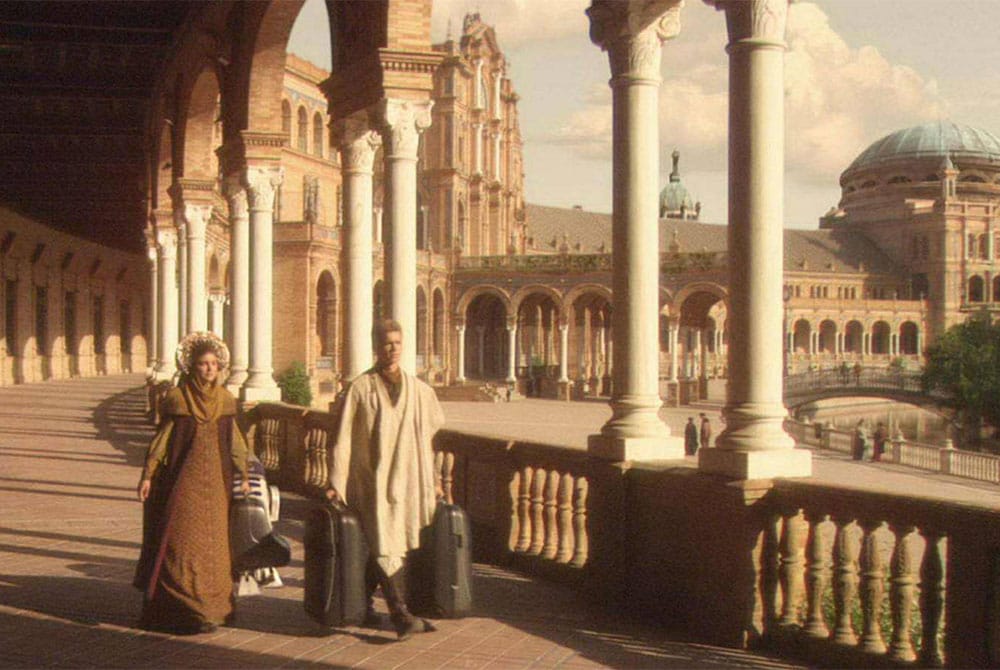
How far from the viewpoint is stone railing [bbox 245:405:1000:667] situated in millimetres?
5121

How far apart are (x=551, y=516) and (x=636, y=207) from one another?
2.14 metres

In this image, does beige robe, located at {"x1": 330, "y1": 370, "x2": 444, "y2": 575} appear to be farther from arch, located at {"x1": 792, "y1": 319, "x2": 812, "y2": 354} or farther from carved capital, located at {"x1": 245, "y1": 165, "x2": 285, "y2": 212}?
arch, located at {"x1": 792, "y1": 319, "x2": 812, "y2": 354}

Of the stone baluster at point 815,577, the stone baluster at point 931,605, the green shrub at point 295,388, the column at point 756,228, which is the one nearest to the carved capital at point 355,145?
the column at point 756,228

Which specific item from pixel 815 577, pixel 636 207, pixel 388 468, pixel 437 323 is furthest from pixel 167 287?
pixel 437 323

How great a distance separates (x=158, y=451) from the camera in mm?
6129

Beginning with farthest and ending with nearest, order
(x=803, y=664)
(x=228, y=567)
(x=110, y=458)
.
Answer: (x=110, y=458) → (x=228, y=567) → (x=803, y=664)

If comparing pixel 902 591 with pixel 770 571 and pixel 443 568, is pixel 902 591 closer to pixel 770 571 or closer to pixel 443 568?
pixel 770 571

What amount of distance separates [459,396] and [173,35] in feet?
126

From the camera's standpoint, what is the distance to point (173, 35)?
1758 cm

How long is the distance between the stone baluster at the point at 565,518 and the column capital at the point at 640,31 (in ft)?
8.41

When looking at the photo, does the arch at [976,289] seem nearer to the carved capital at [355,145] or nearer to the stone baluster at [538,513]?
the carved capital at [355,145]

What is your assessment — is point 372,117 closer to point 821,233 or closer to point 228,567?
point 228,567

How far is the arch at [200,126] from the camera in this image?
18.1 meters

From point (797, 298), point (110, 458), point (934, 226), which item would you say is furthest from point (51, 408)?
point (934, 226)
